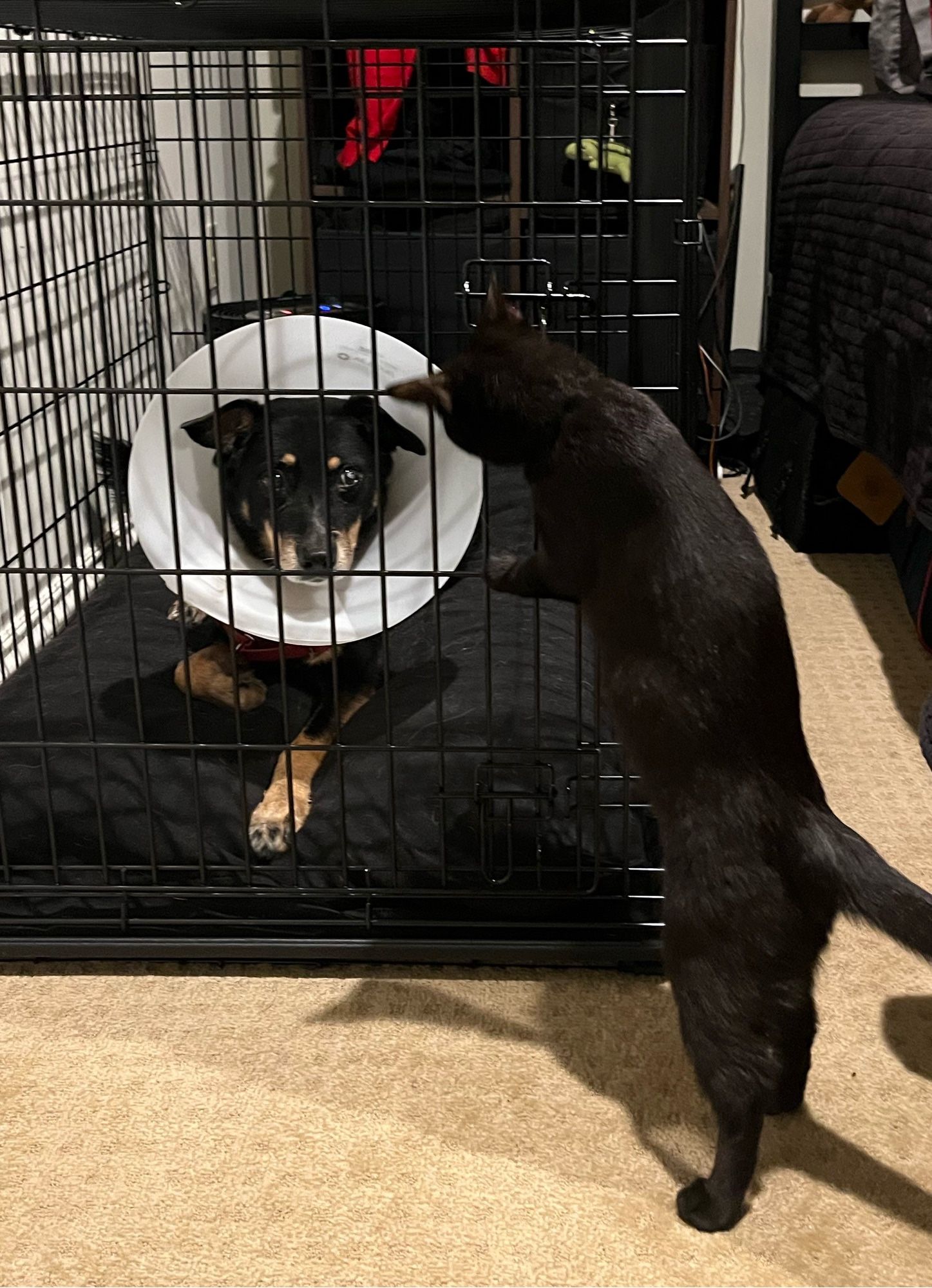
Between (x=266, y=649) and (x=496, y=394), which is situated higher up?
(x=496, y=394)

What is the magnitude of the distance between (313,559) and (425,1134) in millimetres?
767

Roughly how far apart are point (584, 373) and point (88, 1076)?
0.94m

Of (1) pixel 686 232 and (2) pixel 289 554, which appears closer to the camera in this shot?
(1) pixel 686 232

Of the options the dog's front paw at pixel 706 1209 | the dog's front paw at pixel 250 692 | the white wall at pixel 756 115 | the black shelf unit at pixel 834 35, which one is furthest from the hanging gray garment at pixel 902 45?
the dog's front paw at pixel 706 1209

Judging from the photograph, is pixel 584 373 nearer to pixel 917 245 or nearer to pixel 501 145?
pixel 917 245

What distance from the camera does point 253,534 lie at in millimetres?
1812

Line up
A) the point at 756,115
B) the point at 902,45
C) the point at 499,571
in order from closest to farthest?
the point at 499,571
the point at 902,45
the point at 756,115

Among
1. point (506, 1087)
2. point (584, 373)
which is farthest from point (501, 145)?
point (506, 1087)

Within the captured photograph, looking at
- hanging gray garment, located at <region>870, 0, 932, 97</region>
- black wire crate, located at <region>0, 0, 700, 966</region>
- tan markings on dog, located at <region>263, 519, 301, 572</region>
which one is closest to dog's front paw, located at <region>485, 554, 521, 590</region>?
black wire crate, located at <region>0, 0, 700, 966</region>

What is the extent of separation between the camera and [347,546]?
5.76ft

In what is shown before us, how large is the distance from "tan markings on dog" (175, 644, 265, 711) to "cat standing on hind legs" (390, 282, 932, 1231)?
3.15 ft

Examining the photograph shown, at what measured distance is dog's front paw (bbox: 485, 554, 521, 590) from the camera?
1274mm

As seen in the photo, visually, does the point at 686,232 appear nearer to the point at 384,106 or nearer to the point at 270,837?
the point at 270,837

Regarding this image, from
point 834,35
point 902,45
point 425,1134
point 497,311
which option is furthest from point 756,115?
point 425,1134
